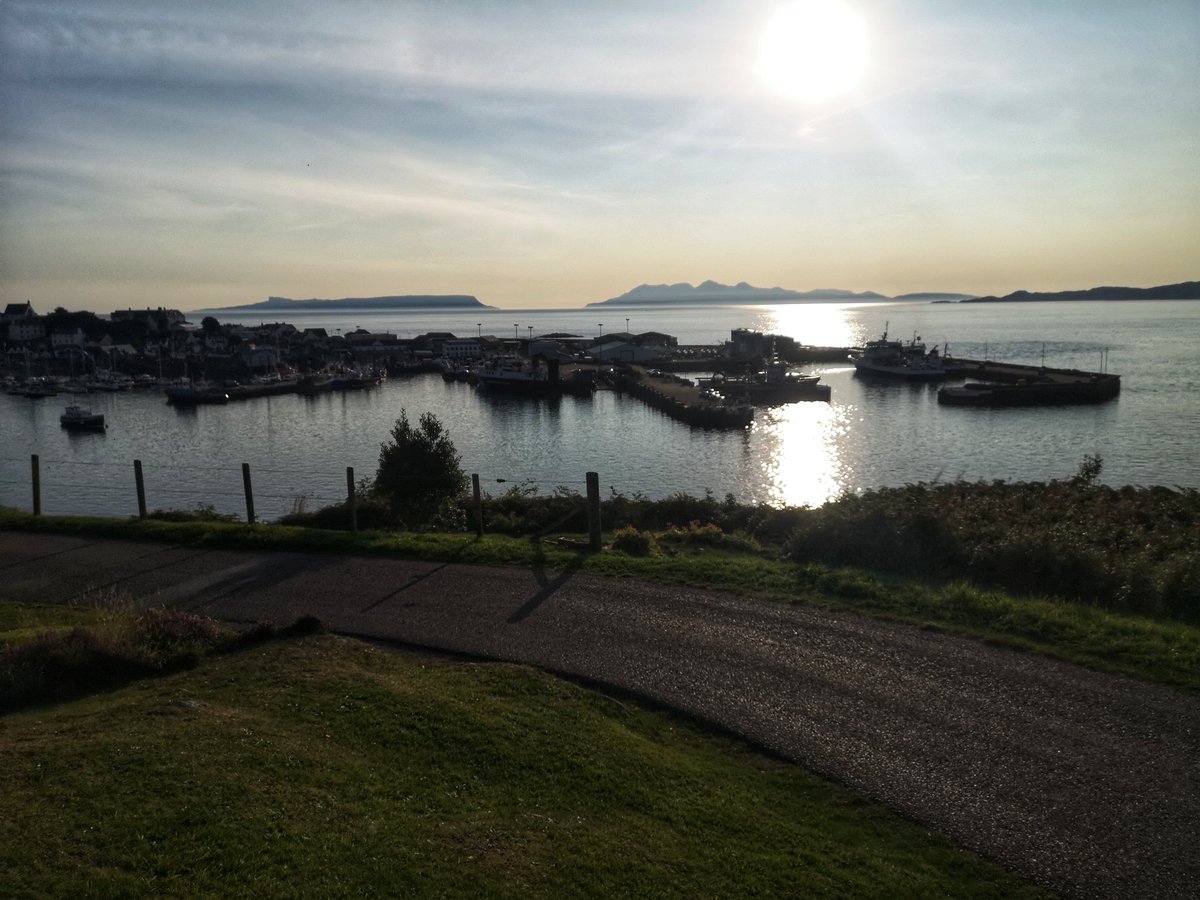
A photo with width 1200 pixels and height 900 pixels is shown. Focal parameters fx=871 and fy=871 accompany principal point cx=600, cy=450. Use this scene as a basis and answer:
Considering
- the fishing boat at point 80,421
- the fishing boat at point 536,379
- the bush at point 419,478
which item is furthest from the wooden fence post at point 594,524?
the fishing boat at point 536,379

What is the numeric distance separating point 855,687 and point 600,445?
38666mm

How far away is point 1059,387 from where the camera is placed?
62375mm

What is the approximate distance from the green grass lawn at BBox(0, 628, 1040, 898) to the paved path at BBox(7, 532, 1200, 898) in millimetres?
446

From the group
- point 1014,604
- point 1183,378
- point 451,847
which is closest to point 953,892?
point 451,847

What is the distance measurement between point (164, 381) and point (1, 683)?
92025mm

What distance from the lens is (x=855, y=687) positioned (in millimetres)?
6945

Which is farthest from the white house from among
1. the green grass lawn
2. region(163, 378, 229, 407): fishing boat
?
the green grass lawn

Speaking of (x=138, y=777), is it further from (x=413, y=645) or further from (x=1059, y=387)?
(x=1059, y=387)

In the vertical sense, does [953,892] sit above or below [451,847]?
below

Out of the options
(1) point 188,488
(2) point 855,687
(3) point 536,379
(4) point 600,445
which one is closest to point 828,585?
(2) point 855,687

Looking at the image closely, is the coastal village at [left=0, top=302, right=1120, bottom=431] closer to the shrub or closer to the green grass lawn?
the shrub

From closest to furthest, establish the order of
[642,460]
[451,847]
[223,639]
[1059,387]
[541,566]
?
[451,847] → [223,639] → [541,566] → [642,460] → [1059,387]

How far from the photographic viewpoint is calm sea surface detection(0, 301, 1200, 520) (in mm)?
33562

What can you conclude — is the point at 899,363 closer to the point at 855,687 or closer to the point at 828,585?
the point at 828,585
